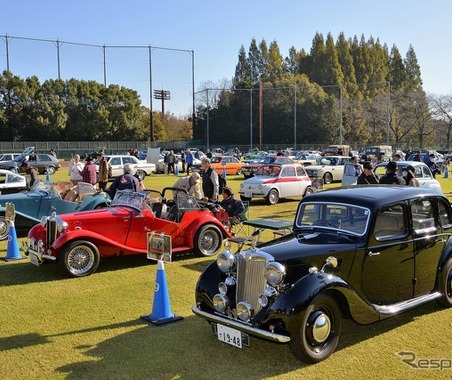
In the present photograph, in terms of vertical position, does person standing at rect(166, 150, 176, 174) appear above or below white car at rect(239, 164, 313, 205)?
above

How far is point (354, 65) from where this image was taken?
104 metres

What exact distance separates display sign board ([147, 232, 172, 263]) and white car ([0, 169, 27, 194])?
30.9ft

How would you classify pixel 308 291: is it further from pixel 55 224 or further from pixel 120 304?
pixel 55 224

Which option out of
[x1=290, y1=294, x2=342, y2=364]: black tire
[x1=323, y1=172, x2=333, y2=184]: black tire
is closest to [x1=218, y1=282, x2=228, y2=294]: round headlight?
[x1=290, y1=294, x2=342, y2=364]: black tire

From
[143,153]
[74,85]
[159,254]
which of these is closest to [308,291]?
[159,254]

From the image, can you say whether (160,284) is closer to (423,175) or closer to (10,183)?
(10,183)

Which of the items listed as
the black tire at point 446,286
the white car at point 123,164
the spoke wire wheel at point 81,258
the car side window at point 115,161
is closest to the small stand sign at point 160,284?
the spoke wire wheel at point 81,258

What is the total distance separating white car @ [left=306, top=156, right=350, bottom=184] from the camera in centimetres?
2517

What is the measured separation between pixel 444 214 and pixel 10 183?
1194 centimetres

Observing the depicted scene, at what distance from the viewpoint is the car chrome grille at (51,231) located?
8.24 m

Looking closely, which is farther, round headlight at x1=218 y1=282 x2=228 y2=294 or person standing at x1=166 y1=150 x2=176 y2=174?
person standing at x1=166 y1=150 x2=176 y2=174

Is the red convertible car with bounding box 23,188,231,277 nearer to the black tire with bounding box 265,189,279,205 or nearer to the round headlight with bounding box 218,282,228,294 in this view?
the round headlight with bounding box 218,282,228,294

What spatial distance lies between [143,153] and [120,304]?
33.6 meters

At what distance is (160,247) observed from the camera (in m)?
5.98
